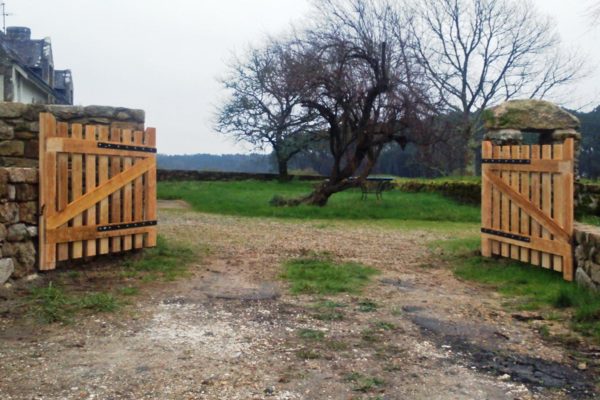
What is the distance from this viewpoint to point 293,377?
3.48 meters

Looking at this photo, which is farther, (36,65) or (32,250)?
(36,65)

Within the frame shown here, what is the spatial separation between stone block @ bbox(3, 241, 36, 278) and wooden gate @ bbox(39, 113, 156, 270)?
4.0 inches

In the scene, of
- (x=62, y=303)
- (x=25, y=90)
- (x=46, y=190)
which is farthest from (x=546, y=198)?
(x=25, y=90)

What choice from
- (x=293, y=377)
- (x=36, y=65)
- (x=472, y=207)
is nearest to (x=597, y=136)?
(x=472, y=207)

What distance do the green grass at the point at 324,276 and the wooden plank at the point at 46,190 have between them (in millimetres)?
2606

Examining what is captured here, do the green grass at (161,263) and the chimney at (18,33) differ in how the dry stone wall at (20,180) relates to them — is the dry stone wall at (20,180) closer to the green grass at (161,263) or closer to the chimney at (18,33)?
the green grass at (161,263)

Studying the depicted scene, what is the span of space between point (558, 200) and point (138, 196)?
16.5 feet

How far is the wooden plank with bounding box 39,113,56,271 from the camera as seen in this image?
19.4 ft

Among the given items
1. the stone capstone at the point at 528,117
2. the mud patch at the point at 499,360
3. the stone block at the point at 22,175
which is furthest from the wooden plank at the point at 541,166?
the stone block at the point at 22,175

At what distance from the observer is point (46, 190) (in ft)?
19.5

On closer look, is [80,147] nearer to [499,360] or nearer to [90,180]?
[90,180]

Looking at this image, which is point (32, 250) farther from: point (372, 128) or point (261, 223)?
point (372, 128)

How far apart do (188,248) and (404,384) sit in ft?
17.2

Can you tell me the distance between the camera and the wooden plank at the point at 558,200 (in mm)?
6340
